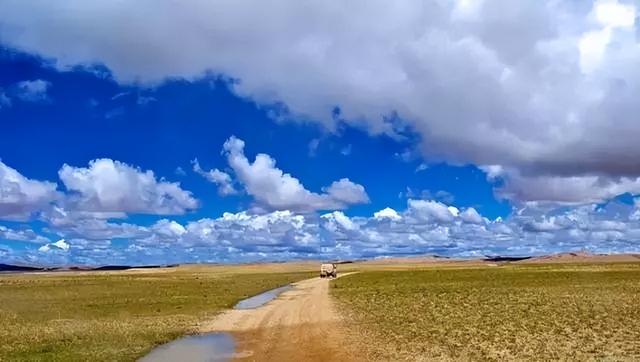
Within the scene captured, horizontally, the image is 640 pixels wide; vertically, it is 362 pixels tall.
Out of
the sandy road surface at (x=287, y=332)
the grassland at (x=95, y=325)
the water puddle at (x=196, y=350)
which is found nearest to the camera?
the sandy road surface at (x=287, y=332)

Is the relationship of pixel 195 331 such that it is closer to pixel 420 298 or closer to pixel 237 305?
pixel 237 305

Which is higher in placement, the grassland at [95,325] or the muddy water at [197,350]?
the grassland at [95,325]

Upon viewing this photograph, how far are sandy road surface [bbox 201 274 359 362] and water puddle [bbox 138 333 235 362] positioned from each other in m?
0.65

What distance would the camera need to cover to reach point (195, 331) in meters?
40.2

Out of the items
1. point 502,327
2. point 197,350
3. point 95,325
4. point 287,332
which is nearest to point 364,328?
point 287,332

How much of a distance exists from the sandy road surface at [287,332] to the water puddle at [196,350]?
0.65 m

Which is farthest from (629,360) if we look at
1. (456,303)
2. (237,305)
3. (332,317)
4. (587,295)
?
(237,305)

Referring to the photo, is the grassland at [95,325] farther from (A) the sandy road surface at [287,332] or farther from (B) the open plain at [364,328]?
(A) the sandy road surface at [287,332]

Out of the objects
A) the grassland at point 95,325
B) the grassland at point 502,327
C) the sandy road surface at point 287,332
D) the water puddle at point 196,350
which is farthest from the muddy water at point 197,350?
the grassland at point 502,327

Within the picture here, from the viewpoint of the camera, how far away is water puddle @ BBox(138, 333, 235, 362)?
1176 inches

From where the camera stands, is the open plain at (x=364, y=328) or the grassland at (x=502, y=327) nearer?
the grassland at (x=502, y=327)

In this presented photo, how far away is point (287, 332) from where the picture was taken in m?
37.6

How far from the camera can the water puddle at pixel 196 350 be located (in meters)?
29.9

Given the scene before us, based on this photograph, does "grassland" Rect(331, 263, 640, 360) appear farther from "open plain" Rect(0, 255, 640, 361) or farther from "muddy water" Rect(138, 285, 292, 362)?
"muddy water" Rect(138, 285, 292, 362)
